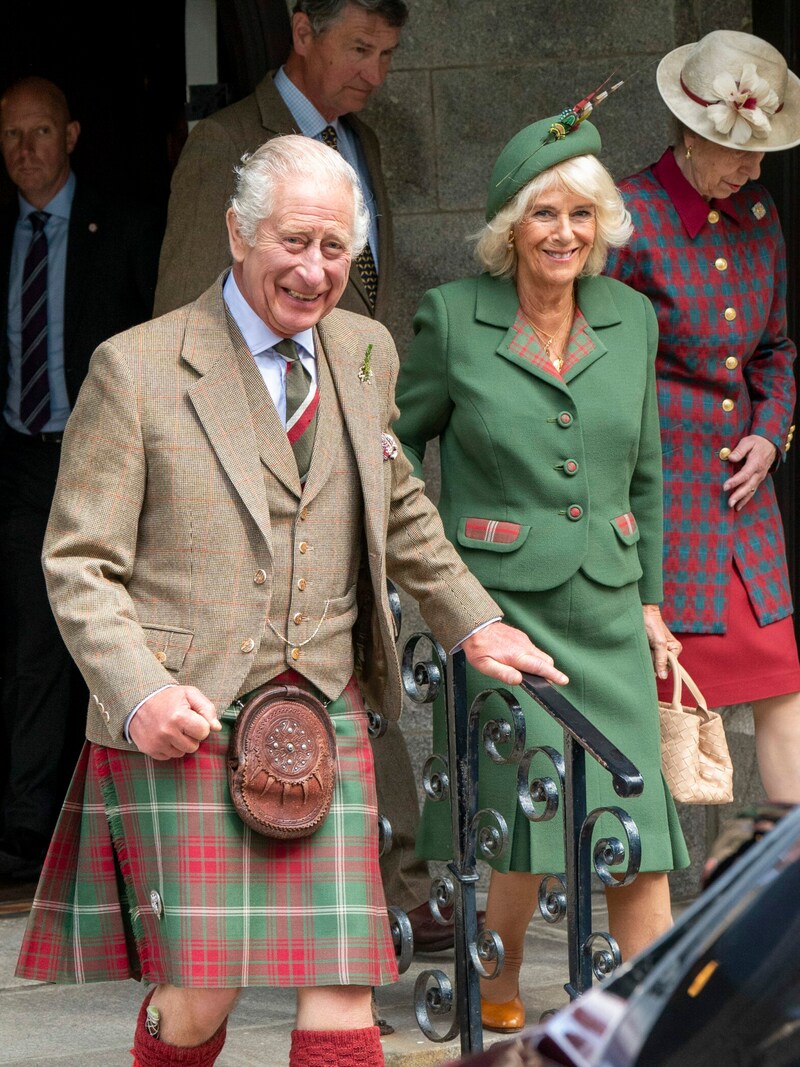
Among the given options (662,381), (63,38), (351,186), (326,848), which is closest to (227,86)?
(63,38)

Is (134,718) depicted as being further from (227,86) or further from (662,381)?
(227,86)

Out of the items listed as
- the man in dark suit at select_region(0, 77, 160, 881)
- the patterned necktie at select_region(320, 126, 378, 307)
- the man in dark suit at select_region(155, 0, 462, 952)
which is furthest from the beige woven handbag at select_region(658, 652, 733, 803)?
the man in dark suit at select_region(0, 77, 160, 881)

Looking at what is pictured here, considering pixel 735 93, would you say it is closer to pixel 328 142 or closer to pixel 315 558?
pixel 328 142

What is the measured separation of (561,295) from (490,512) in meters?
0.52

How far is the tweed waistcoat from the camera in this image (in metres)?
3.36

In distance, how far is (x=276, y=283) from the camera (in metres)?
3.38

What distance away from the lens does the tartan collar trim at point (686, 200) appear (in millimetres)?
4715

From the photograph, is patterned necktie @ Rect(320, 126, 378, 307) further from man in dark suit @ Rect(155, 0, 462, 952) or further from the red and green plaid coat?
the red and green plaid coat

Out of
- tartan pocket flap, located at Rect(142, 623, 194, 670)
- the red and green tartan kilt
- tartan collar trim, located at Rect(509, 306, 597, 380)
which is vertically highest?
tartan collar trim, located at Rect(509, 306, 597, 380)

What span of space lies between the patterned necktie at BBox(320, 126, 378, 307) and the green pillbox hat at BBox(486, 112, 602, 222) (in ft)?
2.83

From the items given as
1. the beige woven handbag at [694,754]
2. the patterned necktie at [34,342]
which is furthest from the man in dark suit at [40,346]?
the beige woven handbag at [694,754]

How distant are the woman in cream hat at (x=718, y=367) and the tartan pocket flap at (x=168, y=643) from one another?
66.6 inches

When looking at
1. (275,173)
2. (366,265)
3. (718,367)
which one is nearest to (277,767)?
(275,173)

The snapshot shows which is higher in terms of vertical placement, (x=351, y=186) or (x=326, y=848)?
(x=351, y=186)
